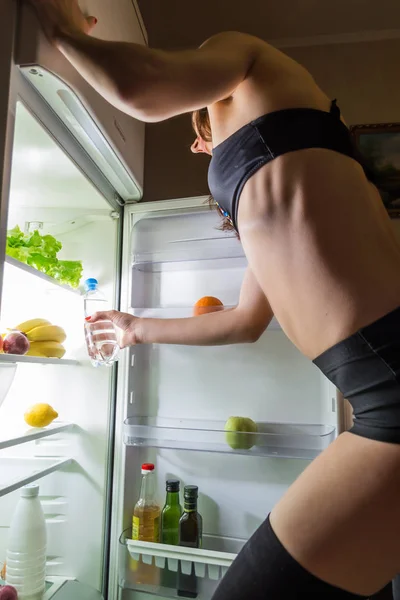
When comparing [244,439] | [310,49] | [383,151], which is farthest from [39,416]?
[310,49]

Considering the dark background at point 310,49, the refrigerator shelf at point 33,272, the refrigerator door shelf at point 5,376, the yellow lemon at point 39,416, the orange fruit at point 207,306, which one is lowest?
the yellow lemon at point 39,416

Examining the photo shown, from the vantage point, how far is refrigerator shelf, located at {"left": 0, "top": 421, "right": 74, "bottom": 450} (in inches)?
34.6

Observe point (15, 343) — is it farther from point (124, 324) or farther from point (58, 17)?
point (58, 17)

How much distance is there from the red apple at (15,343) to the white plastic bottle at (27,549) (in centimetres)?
40

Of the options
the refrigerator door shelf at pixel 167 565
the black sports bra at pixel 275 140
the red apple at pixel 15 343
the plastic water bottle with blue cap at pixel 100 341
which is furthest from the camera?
the plastic water bottle with blue cap at pixel 100 341

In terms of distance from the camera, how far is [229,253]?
126 cm

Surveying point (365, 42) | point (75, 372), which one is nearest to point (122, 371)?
point (75, 372)

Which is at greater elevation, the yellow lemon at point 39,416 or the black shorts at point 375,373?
the black shorts at point 375,373

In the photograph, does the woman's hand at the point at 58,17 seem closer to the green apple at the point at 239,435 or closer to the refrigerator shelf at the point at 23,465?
the green apple at the point at 239,435

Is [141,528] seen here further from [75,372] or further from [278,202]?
[278,202]

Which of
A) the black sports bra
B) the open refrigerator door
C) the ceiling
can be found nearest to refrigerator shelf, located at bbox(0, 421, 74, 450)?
the open refrigerator door

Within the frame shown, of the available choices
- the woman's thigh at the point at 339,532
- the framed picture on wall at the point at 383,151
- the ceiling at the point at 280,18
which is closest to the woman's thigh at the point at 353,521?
the woman's thigh at the point at 339,532

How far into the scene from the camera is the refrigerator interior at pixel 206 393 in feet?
3.97

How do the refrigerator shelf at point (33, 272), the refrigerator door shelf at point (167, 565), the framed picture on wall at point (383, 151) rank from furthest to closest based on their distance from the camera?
the framed picture on wall at point (383, 151) < the refrigerator door shelf at point (167, 565) < the refrigerator shelf at point (33, 272)
